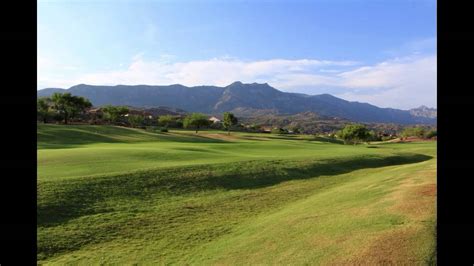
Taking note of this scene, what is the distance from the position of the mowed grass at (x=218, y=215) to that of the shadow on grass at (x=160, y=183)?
0.06 metres

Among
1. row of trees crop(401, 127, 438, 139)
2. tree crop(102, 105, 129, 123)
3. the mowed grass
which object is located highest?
tree crop(102, 105, 129, 123)

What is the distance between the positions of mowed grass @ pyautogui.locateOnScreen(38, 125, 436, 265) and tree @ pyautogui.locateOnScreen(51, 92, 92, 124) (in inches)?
2636

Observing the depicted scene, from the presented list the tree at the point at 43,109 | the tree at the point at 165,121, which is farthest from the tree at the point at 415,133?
the tree at the point at 43,109

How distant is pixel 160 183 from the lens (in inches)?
896

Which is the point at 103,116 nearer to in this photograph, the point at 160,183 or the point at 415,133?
the point at 415,133

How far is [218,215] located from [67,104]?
277ft

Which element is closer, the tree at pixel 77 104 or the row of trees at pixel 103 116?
the row of trees at pixel 103 116

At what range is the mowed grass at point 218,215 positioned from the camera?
34.4 feet

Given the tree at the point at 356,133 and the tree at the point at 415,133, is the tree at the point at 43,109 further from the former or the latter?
the tree at the point at 415,133

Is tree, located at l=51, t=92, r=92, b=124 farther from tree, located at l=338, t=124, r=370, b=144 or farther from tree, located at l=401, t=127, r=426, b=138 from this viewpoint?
tree, located at l=401, t=127, r=426, b=138

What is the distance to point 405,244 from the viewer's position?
9.30 meters

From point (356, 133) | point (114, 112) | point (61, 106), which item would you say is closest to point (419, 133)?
point (356, 133)

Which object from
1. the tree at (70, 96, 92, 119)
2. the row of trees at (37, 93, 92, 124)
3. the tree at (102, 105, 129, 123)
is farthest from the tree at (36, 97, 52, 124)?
the tree at (102, 105, 129, 123)

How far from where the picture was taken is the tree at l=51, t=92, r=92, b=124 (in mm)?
89375
